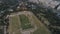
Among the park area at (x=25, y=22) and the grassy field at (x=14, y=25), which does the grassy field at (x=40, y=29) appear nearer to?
the park area at (x=25, y=22)

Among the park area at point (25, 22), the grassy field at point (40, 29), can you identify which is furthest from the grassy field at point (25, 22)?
the grassy field at point (40, 29)

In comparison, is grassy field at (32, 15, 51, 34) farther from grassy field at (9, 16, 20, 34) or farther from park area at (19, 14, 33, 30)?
grassy field at (9, 16, 20, 34)

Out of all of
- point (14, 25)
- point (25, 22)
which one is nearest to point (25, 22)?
point (25, 22)

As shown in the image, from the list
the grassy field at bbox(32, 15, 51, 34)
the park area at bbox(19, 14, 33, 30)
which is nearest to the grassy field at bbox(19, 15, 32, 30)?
the park area at bbox(19, 14, 33, 30)

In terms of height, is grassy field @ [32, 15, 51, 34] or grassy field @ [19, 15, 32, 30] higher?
grassy field @ [19, 15, 32, 30]

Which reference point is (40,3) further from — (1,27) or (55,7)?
(1,27)

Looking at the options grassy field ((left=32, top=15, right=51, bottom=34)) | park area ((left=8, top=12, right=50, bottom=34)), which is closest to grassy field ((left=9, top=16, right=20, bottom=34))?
park area ((left=8, top=12, right=50, bottom=34))

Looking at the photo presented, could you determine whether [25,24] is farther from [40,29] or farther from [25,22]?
[40,29]

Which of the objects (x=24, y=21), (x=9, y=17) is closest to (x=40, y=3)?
(x=24, y=21)

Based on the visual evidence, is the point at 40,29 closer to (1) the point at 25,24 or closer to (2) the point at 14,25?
(1) the point at 25,24
